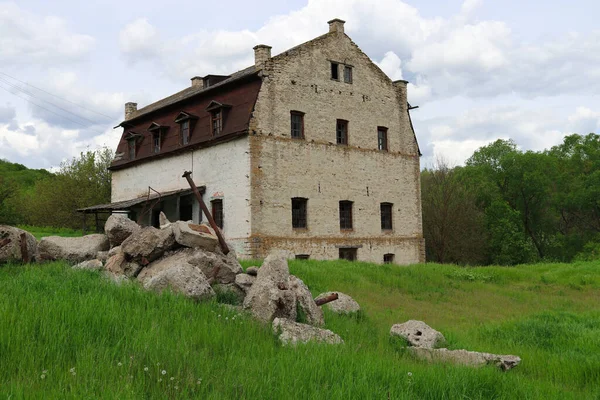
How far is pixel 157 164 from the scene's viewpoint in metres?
28.5

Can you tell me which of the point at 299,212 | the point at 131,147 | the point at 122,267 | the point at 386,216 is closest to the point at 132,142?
the point at 131,147

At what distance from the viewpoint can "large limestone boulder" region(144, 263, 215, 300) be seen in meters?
8.04

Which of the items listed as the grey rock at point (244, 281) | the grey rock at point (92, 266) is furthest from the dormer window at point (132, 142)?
the grey rock at point (244, 281)

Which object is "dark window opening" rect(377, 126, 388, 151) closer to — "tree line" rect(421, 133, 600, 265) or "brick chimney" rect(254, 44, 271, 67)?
"brick chimney" rect(254, 44, 271, 67)

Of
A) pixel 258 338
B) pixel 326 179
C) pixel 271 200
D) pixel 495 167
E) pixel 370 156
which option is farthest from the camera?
pixel 495 167

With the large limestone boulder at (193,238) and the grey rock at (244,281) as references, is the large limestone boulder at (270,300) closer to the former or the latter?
the grey rock at (244,281)

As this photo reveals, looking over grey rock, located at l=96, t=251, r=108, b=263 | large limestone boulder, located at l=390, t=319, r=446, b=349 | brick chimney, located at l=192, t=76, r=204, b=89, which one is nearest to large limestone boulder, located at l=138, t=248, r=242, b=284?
grey rock, located at l=96, t=251, r=108, b=263

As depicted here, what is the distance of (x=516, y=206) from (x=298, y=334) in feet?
156

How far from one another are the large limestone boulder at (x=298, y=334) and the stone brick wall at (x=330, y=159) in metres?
15.1

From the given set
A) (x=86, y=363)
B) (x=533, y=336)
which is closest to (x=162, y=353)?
(x=86, y=363)

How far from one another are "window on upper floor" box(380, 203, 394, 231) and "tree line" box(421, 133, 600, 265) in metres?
15.2

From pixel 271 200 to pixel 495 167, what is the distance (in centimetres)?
3572

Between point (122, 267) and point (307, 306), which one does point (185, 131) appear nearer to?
point (122, 267)

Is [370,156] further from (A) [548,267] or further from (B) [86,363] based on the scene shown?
(B) [86,363]
